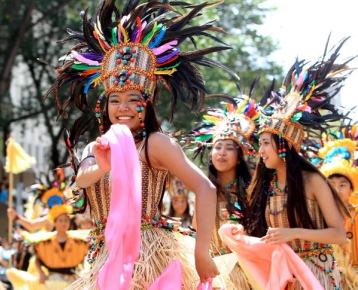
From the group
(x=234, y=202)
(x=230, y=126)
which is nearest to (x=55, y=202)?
(x=230, y=126)

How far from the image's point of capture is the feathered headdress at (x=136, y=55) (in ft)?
15.1

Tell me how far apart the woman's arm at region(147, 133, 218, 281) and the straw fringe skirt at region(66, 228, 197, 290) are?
0.19 metres

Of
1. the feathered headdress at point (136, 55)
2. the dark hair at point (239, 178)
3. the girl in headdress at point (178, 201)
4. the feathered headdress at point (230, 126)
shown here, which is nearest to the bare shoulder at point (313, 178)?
the feathered headdress at point (136, 55)

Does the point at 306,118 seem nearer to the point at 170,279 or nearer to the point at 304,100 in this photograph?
the point at 304,100

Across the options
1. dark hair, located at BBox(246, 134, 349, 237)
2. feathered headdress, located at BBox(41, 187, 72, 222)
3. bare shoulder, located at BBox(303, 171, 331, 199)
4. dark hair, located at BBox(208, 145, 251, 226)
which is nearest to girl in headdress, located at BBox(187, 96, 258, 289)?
dark hair, located at BBox(208, 145, 251, 226)

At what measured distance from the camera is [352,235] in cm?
773

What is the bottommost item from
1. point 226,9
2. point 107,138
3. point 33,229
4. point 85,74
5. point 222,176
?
point 33,229

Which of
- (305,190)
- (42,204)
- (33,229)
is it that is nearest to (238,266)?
(305,190)

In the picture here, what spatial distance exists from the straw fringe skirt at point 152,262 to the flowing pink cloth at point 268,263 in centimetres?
111

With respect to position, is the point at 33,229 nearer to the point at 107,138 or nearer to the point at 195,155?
the point at 195,155

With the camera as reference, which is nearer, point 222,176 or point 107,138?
point 107,138

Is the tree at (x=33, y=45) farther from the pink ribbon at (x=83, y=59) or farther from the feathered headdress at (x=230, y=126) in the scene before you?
the pink ribbon at (x=83, y=59)

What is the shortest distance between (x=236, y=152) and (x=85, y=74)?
2812 mm

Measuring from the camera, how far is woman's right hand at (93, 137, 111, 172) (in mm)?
3994
